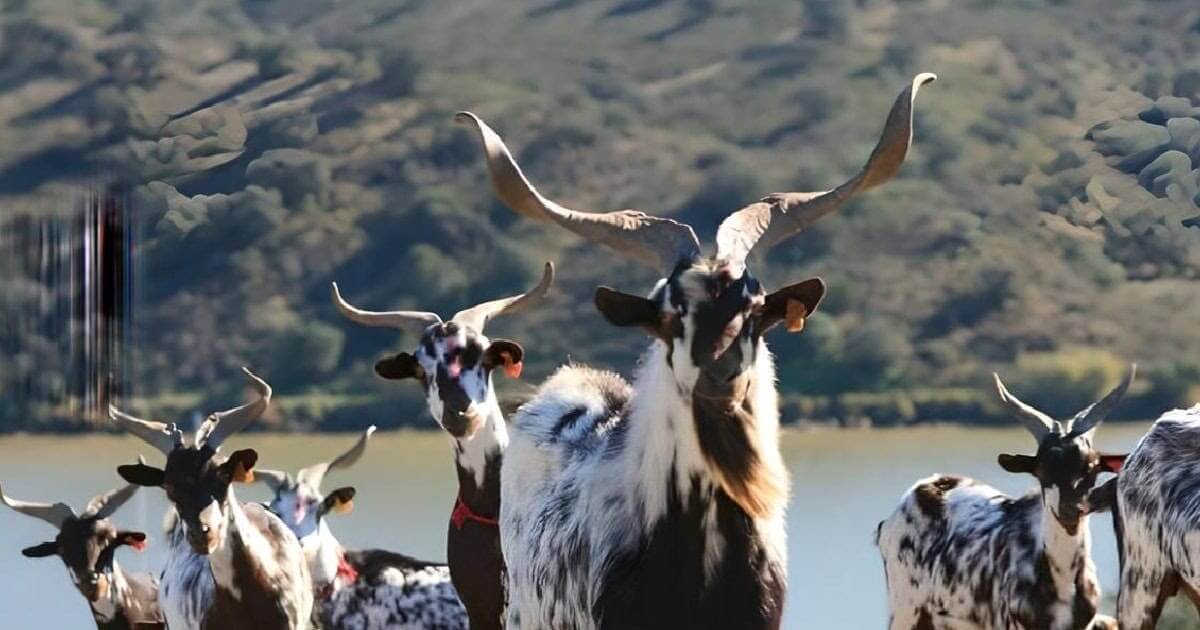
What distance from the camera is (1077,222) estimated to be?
2045 centimetres

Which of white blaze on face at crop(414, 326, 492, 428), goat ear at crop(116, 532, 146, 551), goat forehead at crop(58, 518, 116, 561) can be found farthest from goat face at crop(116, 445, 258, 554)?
goat forehead at crop(58, 518, 116, 561)

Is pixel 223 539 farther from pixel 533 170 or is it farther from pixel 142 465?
pixel 533 170

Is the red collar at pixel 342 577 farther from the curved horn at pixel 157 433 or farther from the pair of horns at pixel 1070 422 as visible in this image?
the pair of horns at pixel 1070 422

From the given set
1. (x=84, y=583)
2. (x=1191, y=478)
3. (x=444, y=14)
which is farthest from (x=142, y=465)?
(x=444, y=14)

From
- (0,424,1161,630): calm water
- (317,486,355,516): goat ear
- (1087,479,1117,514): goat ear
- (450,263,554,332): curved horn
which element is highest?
(450,263,554,332): curved horn

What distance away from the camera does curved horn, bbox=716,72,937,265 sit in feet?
23.9

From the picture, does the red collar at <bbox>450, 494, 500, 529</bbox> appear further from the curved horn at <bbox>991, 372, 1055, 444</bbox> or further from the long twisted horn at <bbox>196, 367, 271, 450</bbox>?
the curved horn at <bbox>991, 372, 1055, 444</bbox>

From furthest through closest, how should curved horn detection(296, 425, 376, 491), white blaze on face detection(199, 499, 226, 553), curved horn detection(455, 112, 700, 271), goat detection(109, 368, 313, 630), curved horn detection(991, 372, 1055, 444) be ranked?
curved horn detection(296, 425, 376, 491), curved horn detection(991, 372, 1055, 444), goat detection(109, 368, 313, 630), white blaze on face detection(199, 499, 226, 553), curved horn detection(455, 112, 700, 271)

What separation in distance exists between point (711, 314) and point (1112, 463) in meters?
5.29

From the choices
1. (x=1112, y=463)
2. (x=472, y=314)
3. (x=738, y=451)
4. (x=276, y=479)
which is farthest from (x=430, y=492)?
(x=738, y=451)

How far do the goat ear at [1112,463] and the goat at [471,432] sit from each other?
2.92 meters

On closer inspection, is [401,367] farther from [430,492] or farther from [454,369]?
[430,492]

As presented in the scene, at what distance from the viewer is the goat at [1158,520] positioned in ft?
35.6

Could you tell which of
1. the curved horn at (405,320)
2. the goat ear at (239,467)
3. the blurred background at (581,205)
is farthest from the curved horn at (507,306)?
the blurred background at (581,205)
